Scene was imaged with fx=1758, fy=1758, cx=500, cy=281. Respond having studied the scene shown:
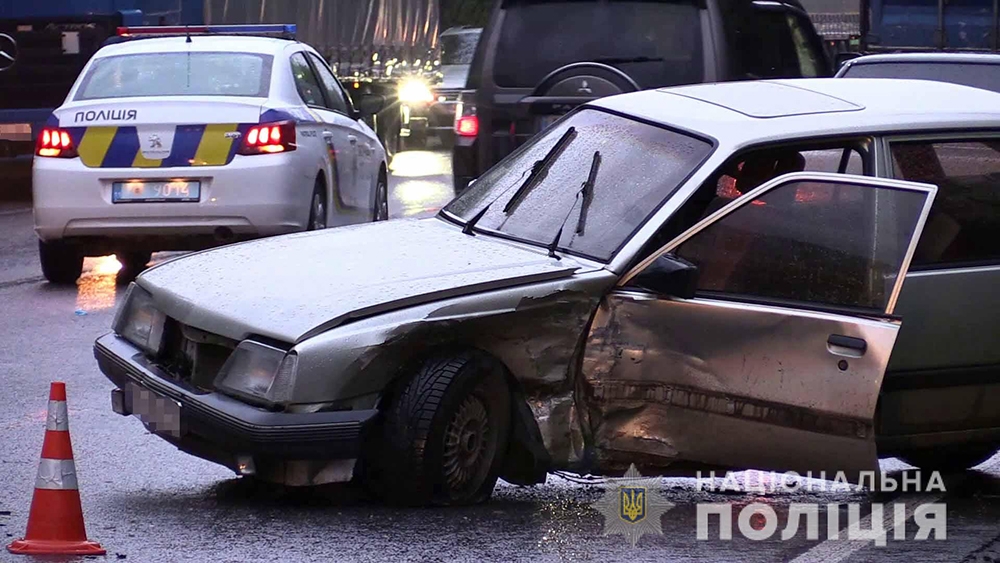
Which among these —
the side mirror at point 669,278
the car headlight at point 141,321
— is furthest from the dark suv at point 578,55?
the side mirror at point 669,278

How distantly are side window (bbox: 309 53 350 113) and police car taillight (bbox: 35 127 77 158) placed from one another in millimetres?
2050

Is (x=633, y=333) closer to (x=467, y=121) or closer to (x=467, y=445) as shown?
(x=467, y=445)

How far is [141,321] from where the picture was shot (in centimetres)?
621

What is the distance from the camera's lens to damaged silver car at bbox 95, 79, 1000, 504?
5465 millimetres

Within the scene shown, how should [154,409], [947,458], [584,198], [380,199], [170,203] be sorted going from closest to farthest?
[154,409]
[584,198]
[947,458]
[170,203]
[380,199]

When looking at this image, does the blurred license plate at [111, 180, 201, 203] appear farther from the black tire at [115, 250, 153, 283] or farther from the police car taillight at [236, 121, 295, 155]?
the black tire at [115, 250, 153, 283]

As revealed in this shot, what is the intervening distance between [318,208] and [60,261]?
178 cm

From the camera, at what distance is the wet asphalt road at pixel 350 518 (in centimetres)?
526

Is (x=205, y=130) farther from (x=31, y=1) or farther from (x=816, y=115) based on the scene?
(x=31, y=1)

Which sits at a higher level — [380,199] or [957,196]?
[957,196]

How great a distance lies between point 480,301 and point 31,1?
14.6 metres

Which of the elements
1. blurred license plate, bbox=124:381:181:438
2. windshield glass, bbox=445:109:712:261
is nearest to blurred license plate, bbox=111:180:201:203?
windshield glass, bbox=445:109:712:261

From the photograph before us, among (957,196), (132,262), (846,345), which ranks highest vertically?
(957,196)

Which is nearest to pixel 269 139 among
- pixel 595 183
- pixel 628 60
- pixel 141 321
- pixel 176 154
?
pixel 176 154
